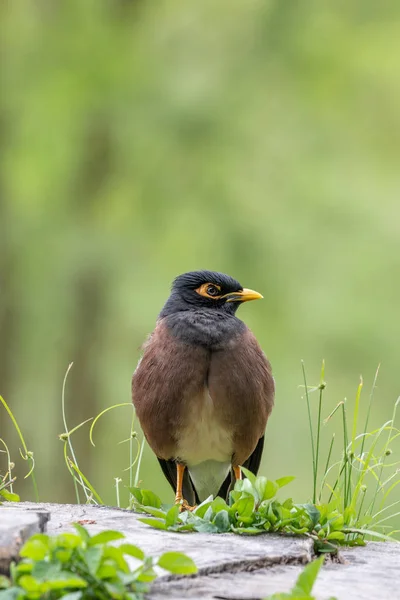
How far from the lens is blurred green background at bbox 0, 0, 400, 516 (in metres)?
10.5

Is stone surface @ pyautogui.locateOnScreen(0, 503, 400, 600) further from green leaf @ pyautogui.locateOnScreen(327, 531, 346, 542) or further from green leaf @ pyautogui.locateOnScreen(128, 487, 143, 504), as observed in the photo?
green leaf @ pyautogui.locateOnScreen(128, 487, 143, 504)

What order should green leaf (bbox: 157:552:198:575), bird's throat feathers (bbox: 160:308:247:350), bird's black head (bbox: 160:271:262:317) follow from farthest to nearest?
bird's black head (bbox: 160:271:262:317) → bird's throat feathers (bbox: 160:308:247:350) → green leaf (bbox: 157:552:198:575)

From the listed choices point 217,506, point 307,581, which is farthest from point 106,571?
point 217,506

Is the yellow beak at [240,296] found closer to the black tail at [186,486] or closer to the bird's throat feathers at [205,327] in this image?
the bird's throat feathers at [205,327]

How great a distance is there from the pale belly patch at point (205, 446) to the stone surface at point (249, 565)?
3.75 ft

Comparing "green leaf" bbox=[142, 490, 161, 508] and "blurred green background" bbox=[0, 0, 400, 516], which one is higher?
"blurred green background" bbox=[0, 0, 400, 516]

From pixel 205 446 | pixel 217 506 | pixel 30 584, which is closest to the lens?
pixel 30 584

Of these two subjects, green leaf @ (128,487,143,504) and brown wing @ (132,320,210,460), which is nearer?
green leaf @ (128,487,143,504)

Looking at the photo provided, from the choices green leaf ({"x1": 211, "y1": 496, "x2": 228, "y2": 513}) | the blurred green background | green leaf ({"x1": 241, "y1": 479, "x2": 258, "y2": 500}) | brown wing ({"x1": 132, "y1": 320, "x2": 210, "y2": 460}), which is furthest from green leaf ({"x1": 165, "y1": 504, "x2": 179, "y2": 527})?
the blurred green background

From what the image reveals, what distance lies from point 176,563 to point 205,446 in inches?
97.5

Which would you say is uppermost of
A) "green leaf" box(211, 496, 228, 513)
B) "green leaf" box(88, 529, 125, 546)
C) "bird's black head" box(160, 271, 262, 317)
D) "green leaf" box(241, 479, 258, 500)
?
"bird's black head" box(160, 271, 262, 317)

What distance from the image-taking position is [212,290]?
5.37 m

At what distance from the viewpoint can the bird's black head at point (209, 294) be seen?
5.33 m

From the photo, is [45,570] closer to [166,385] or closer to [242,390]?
[166,385]
